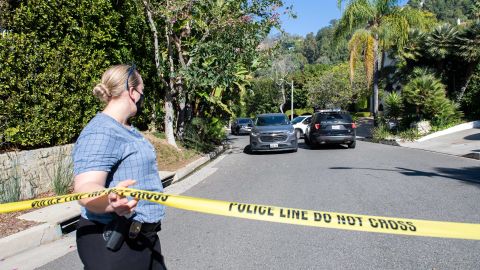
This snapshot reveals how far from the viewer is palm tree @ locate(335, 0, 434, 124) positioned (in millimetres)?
23859

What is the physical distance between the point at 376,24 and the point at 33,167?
2227 centimetres

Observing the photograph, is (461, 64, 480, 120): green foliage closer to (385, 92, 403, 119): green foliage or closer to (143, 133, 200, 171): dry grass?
(385, 92, 403, 119): green foliage

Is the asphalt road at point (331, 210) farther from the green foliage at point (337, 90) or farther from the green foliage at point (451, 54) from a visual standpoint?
the green foliage at point (337, 90)

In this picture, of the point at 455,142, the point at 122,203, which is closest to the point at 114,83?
the point at 122,203

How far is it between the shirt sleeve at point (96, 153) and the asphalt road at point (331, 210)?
8.25 ft


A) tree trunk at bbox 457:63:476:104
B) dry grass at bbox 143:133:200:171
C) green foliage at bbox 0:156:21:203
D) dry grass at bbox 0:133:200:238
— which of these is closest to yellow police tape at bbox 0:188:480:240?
green foliage at bbox 0:156:21:203

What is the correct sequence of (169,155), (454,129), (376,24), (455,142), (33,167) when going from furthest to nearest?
(376,24) → (454,129) → (455,142) → (169,155) → (33,167)

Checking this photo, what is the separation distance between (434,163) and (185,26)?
954 cm

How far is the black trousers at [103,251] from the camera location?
2213mm

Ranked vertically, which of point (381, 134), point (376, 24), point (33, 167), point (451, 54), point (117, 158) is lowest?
point (381, 134)

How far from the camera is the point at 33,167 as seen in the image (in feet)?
25.0

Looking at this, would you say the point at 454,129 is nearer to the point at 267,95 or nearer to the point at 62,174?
the point at 62,174

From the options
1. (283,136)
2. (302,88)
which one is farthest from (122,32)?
(302,88)

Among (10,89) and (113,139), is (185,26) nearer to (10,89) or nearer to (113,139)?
(10,89)
